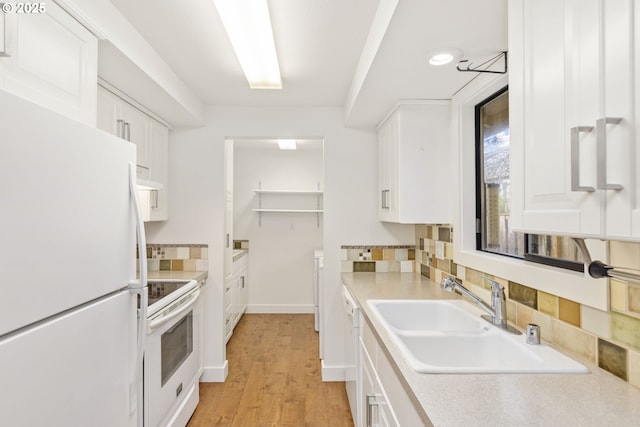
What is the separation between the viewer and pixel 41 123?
0.87m

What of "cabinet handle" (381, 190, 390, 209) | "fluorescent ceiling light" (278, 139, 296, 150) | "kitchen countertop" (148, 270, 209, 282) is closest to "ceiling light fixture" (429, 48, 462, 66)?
"cabinet handle" (381, 190, 390, 209)

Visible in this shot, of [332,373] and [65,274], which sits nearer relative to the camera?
[65,274]

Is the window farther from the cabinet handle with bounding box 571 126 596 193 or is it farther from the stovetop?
the stovetop

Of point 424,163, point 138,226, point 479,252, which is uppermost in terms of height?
point 424,163

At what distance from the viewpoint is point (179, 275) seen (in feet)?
8.75

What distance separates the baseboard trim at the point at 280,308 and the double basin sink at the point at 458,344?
3122 millimetres

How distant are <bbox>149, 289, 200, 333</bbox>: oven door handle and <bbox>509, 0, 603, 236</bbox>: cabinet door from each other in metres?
1.67

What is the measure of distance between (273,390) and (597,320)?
229 cm

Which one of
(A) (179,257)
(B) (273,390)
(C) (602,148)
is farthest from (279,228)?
(C) (602,148)

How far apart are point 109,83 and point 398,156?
1.76 m

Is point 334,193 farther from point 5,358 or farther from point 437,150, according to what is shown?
point 5,358

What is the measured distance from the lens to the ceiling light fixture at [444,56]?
1.53 metres

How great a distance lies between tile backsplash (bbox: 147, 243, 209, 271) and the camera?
2869 mm

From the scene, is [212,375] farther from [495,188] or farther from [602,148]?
[602,148]
